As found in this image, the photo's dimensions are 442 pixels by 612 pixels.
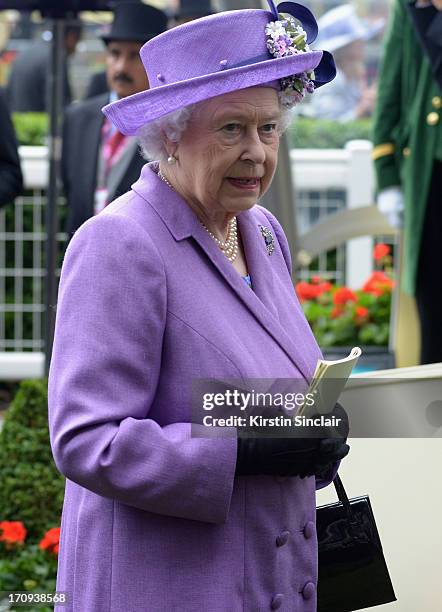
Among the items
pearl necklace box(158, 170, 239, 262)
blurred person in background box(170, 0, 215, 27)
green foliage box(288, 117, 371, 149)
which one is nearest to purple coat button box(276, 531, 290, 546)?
pearl necklace box(158, 170, 239, 262)

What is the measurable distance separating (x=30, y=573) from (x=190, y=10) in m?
3.11

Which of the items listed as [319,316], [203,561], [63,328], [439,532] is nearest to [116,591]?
[203,561]

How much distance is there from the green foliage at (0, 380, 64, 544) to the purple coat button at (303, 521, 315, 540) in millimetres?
2263

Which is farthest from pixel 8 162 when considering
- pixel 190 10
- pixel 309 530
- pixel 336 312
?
pixel 309 530

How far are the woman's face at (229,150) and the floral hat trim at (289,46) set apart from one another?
0.13ft

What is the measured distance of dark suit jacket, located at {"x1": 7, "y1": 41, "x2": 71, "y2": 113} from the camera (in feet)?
31.8

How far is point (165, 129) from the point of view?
2.36 m

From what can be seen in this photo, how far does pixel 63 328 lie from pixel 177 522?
0.38m

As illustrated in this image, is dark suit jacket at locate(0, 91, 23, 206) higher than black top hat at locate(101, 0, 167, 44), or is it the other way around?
black top hat at locate(101, 0, 167, 44)

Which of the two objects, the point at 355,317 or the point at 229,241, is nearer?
the point at 229,241

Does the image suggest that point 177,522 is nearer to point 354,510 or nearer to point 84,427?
point 84,427

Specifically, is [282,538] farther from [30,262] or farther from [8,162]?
[30,262]

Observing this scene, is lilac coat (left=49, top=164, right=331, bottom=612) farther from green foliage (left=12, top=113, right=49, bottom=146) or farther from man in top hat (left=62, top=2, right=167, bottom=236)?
green foliage (left=12, top=113, right=49, bottom=146)

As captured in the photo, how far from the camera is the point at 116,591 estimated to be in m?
2.25
